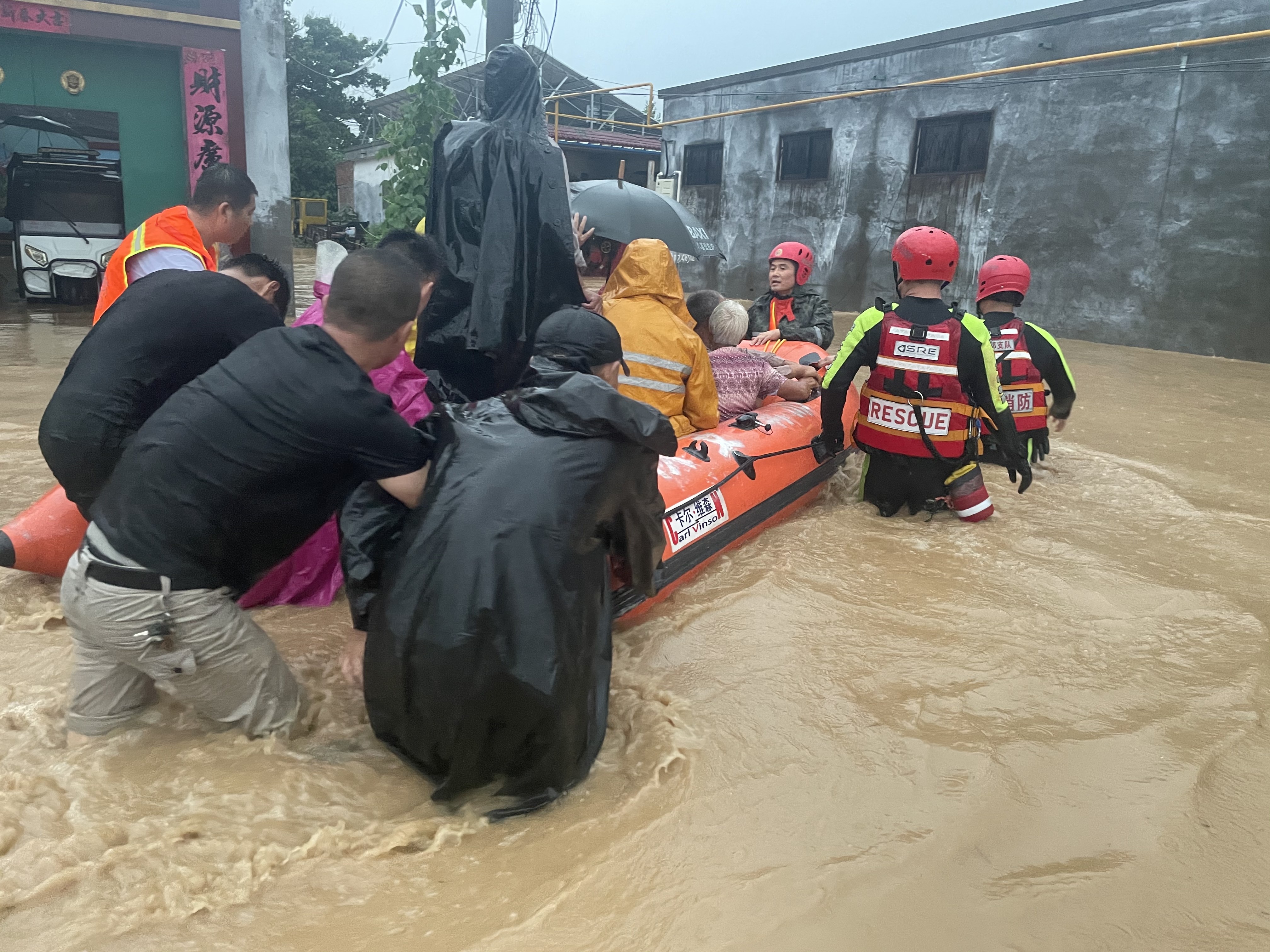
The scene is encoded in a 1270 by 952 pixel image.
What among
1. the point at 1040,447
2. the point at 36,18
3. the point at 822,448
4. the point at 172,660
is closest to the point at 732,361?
the point at 822,448

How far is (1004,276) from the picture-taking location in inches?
195

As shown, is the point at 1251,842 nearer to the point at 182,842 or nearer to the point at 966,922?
the point at 966,922

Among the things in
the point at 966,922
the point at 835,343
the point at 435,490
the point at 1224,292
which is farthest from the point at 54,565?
the point at 1224,292

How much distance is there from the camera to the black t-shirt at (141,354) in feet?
8.64

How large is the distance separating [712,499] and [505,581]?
6.22 feet

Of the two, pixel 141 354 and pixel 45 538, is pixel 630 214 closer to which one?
pixel 141 354

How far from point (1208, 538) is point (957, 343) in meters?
1.69

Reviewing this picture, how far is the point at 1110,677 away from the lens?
2986 mm

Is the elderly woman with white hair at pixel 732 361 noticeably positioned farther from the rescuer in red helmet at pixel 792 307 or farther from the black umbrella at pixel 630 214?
the rescuer in red helmet at pixel 792 307

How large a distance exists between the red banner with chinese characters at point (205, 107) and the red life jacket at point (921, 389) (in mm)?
8791

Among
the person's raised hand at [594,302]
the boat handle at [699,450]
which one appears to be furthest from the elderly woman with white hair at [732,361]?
the person's raised hand at [594,302]

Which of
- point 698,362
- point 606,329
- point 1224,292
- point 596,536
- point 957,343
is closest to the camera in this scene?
point 596,536

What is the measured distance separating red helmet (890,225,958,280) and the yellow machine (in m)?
24.1

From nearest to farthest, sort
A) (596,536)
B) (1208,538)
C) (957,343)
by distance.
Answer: (596,536) → (957,343) → (1208,538)
